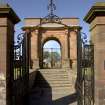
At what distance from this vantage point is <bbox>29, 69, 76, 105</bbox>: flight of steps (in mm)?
17027

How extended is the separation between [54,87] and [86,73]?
10.9 m

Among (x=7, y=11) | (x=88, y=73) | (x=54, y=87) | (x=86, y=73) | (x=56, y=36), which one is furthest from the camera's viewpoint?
(x=56, y=36)

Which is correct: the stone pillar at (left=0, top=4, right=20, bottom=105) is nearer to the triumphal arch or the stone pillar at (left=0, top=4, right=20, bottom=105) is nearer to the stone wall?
the stone wall

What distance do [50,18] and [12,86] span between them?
3.45 m

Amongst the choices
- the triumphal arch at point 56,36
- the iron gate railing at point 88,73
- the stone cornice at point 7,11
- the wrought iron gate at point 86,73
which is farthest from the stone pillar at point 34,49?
the stone cornice at point 7,11

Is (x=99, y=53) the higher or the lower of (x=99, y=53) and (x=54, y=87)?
the higher

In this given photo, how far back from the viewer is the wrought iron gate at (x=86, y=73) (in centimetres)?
969

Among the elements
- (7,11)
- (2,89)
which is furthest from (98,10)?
(2,89)

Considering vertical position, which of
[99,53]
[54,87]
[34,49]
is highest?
[34,49]

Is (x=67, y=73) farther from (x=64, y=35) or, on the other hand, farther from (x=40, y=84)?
(x=64, y=35)

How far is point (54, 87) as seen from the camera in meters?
21.5

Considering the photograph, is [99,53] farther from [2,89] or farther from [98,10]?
[2,89]

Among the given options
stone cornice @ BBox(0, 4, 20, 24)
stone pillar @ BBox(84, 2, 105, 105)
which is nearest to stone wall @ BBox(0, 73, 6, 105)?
stone cornice @ BBox(0, 4, 20, 24)

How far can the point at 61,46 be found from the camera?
32188 millimetres
